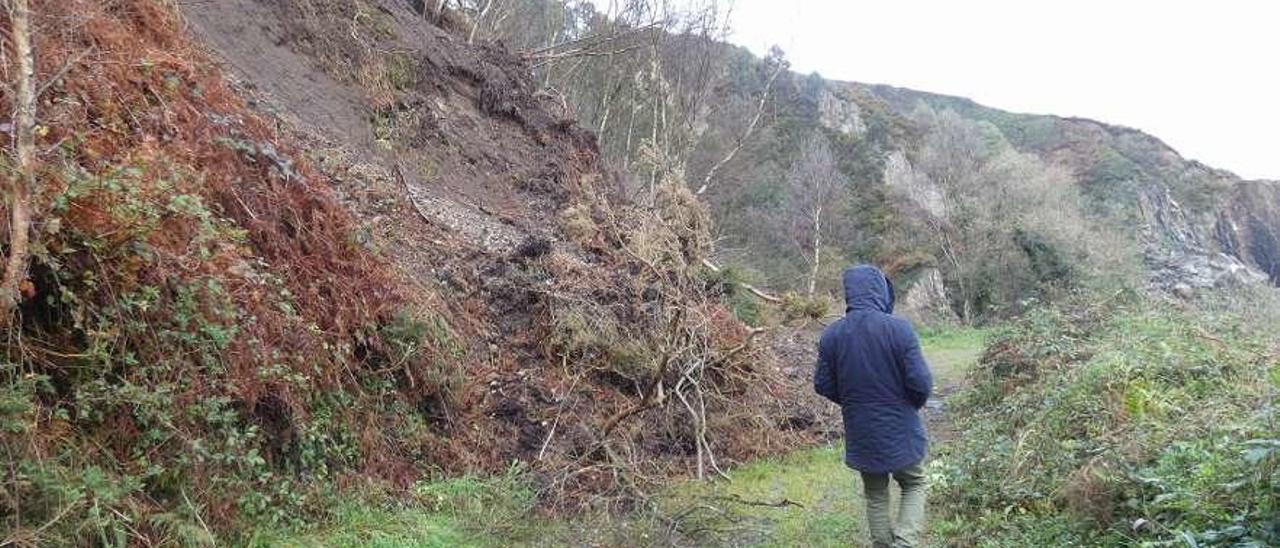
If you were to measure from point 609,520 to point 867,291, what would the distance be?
2.56 meters

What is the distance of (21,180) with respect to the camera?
396 cm

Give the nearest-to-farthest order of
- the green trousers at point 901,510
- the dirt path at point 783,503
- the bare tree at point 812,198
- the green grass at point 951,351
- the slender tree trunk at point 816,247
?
1. the green trousers at point 901,510
2. the dirt path at point 783,503
3. the green grass at point 951,351
4. the slender tree trunk at point 816,247
5. the bare tree at point 812,198

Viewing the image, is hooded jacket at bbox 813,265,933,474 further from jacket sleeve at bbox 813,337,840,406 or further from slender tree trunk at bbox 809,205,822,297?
slender tree trunk at bbox 809,205,822,297

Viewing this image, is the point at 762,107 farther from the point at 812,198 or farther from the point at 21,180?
the point at 21,180

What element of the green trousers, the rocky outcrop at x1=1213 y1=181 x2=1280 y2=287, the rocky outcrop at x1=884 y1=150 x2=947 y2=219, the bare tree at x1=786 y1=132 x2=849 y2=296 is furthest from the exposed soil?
the rocky outcrop at x1=1213 y1=181 x2=1280 y2=287

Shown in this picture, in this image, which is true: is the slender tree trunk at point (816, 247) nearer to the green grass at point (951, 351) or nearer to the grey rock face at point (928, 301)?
the grey rock face at point (928, 301)

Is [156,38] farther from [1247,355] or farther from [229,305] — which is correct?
[1247,355]

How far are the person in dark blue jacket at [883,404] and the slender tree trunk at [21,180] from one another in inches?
164

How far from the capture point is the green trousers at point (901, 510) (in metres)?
4.80

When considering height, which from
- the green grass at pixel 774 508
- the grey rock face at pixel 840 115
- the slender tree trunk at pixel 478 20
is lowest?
the green grass at pixel 774 508

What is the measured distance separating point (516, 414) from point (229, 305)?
9.73 ft

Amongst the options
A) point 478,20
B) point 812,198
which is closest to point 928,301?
Answer: point 812,198

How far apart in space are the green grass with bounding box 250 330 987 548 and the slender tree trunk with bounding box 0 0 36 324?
1.69 meters

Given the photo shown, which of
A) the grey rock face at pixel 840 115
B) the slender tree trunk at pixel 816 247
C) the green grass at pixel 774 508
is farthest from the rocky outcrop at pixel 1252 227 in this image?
the green grass at pixel 774 508
